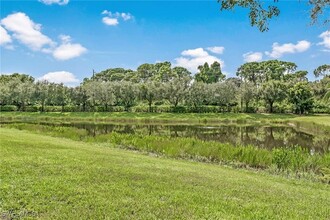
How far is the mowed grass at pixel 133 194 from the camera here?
7.90m

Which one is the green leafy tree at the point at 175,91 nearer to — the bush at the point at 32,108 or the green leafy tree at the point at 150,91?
the green leafy tree at the point at 150,91

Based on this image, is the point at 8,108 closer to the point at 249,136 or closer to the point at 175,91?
the point at 175,91

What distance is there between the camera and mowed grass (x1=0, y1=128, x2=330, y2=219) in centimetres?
790

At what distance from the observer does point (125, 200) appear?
862cm

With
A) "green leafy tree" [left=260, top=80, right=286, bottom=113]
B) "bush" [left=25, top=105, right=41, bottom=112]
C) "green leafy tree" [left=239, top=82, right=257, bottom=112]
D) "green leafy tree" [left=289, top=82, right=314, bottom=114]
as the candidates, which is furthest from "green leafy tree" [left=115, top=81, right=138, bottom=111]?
"green leafy tree" [left=289, top=82, right=314, bottom=114]

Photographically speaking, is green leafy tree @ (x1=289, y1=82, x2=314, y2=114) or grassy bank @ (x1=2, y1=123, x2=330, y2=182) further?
green leafy tree @ (x1=289, y1=82, x2=314, y2=114)

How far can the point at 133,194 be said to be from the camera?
920cm

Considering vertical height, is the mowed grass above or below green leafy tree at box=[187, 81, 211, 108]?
below

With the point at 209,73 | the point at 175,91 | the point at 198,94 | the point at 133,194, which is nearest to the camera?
the point at 133,194

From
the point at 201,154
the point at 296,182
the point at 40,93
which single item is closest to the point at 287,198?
the point at 296,182

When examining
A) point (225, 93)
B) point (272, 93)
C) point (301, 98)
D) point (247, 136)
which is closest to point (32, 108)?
point (225, 93)

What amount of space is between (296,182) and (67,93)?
77621 millimetres

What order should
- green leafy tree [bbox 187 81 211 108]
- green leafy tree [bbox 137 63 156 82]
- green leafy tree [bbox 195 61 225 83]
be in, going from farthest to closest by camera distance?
1. green leafy tree [bbox 137 63 156 82]
2. green leafy tree [bbox 195 61 225 83]
3. green leafy tree [bbox 187 81 211 108]

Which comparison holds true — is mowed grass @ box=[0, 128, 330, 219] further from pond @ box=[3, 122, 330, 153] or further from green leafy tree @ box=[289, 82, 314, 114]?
green leafy tree @ box=[289, 82, 314, 114]
